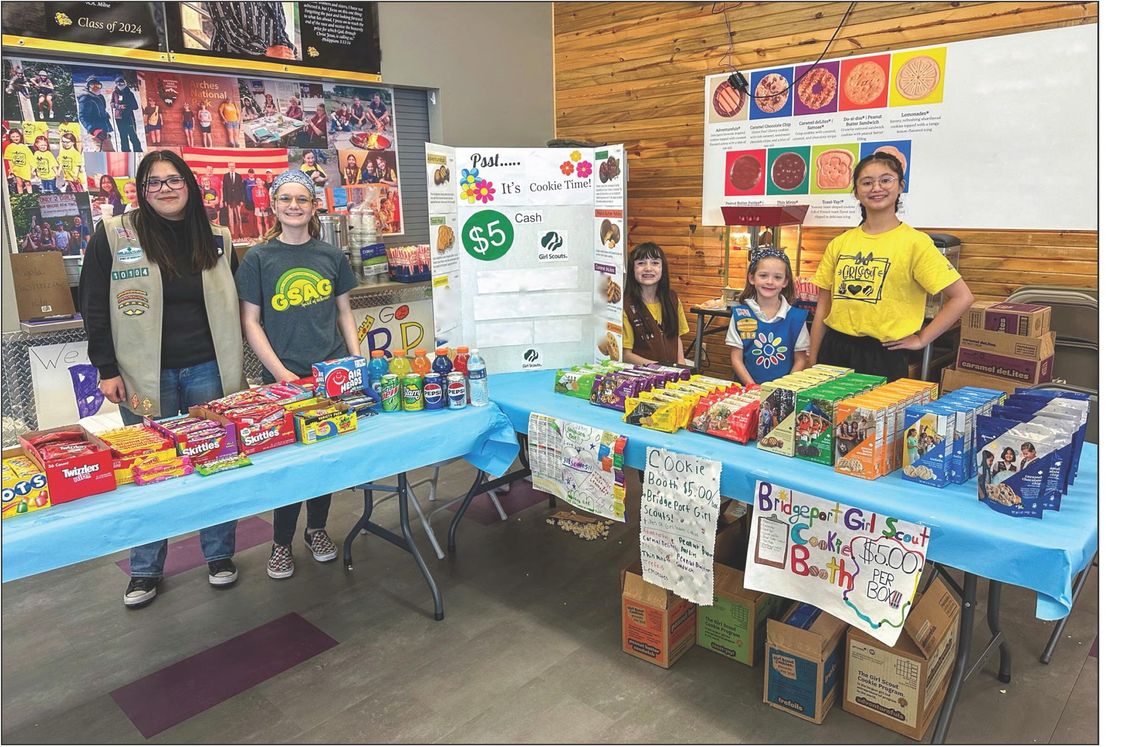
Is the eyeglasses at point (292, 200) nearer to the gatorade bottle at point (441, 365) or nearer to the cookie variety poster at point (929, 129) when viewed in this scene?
the gatorade bottle at point (441, 365)

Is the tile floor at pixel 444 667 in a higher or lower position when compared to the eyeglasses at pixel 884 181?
lower

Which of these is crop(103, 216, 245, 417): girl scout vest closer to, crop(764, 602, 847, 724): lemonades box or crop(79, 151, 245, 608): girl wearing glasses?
crop(79, 151, 245, 608): girl wearing glasses

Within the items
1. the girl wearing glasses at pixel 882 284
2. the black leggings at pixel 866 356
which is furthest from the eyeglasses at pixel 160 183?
the black leggings at pixel 866 356

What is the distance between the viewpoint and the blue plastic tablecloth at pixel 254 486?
1.91 m

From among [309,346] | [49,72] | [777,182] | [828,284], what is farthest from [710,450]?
[49,72]

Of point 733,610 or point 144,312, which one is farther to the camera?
point 144,312

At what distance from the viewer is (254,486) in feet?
7.35

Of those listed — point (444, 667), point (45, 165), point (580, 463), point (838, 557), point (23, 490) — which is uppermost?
point (45, 165)

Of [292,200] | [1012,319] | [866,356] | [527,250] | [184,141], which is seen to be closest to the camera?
[292,200]

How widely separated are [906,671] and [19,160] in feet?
16.2

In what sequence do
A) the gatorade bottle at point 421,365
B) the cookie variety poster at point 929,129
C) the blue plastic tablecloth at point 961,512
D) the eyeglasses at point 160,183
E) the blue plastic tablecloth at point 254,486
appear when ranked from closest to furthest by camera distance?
the blue plastic tablecloth at point 961,512, the blue plastic tablecloth at point 254,486, the eyeglasses at point 160,183, the gatorade bottle at point 421,365, the cookie variety poster at point 929,129

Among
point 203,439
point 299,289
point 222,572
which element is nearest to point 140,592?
point 222,572

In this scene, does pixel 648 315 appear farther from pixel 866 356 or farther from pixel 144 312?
pixel 144 312

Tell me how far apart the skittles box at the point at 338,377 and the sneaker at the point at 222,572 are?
1112mm
